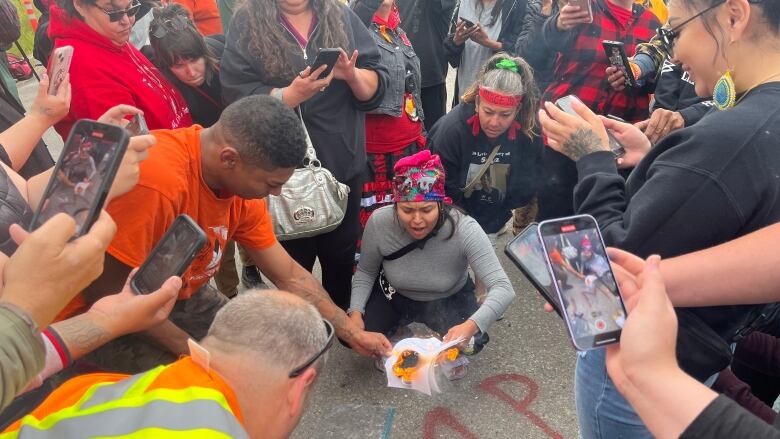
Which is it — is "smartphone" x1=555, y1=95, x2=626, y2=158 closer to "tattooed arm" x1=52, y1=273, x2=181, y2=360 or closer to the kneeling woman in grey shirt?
the kneeling woman in grey shirt

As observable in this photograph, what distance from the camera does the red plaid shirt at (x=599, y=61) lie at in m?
3.40

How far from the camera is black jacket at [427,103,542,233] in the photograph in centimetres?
330

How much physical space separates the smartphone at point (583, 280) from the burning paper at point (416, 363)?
1135 mm

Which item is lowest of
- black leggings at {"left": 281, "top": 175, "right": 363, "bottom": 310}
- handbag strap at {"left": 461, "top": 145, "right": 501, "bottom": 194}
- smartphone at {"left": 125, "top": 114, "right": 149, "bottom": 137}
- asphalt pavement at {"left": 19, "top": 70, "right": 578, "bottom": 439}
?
asphalt pavement at {"left": 19, "top": 70, "right": 578, "bottom": 439}

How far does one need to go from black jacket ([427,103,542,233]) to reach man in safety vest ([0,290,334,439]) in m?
1.99

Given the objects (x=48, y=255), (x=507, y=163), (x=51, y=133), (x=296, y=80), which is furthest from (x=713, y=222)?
(x=51, y=133)

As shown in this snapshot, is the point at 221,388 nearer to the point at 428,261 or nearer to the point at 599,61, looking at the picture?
the point at 428,261

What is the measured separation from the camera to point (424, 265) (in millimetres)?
2918

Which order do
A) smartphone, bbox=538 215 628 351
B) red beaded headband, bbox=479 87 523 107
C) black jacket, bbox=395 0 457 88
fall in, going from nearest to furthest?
smartphone, bbox=538 215 628 351 → red beaded headband, bbox=479 87 523 107 → black jacket, bbox=395 0 457 88

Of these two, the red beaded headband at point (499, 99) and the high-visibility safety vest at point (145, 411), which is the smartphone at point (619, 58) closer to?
the red beaded headband at point (499, 99)

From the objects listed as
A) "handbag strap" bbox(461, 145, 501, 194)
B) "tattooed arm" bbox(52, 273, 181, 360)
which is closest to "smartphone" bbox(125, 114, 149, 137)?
"tattooed arm" bbox(52, 273, 181, 360)

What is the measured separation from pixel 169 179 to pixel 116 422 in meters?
1.01

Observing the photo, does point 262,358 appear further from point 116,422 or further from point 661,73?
point 661,73

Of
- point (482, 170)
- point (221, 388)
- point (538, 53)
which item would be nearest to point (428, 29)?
point (538, 53)
